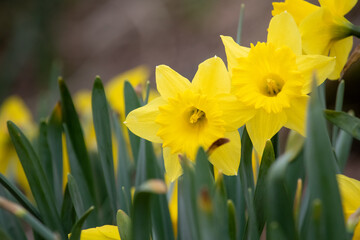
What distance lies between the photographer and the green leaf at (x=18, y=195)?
658 millimetres

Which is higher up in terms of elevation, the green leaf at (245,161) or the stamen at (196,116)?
the stamen at (196,116)

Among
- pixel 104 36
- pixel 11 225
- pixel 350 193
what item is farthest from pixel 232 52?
pixel 104 36

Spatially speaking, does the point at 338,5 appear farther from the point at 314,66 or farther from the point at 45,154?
the point at 45,154

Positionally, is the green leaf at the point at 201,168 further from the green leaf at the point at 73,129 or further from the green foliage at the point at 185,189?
the green leaf at the point at 73,129

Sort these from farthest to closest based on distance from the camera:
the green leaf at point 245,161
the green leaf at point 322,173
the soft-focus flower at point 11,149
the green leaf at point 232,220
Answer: the soft-focus flower at point 11,149, the green leaf at point 245,161, the green leaf at point 232,220, the green leaf at point 322,173

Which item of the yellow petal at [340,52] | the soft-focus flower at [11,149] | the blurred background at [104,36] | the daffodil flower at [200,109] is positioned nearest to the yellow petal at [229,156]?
the daffodil flower at [200,109]

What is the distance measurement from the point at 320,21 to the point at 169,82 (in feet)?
0.83

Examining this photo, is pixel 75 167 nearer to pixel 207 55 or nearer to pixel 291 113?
pixel 291 113

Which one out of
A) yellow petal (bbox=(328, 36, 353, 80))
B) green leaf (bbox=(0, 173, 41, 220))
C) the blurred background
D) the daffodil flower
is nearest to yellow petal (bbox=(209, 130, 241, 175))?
the daffodil flower

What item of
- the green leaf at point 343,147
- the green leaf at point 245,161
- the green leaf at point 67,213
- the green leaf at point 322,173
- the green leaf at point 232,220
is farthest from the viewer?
the green leaf at point 343,147

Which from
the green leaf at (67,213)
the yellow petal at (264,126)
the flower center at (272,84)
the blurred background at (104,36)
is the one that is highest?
the blurred background at (104,36)

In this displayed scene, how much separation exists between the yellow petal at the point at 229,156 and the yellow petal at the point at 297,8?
0.22m

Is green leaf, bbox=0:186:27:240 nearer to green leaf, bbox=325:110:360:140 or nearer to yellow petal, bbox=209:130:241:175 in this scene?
yellow petal, bbox=209:130:241:175

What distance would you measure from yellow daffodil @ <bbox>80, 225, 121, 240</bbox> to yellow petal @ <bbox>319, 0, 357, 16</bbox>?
494 millimetres
